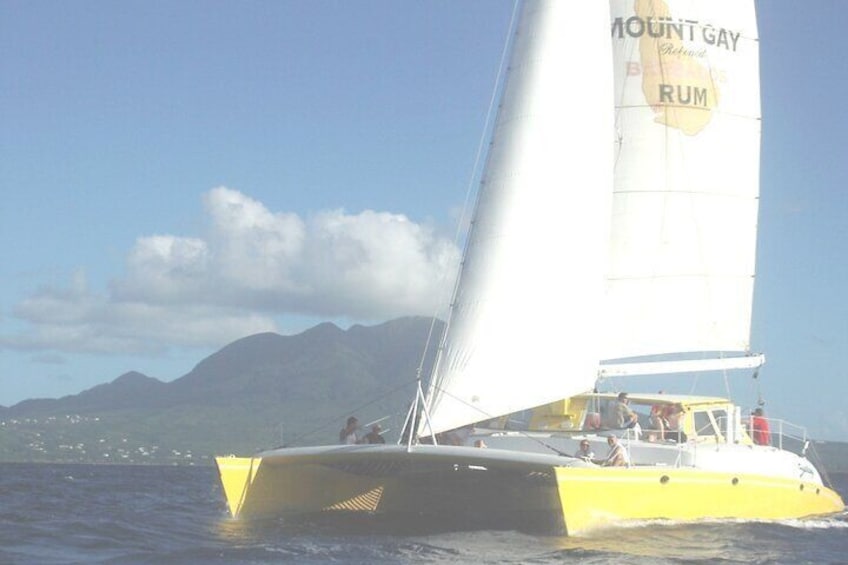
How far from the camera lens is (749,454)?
23.3 metres

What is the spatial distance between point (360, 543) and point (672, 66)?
12.7 m

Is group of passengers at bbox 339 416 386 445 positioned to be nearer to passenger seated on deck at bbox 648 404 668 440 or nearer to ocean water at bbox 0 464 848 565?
ocean water at bbox 0 464 848 565

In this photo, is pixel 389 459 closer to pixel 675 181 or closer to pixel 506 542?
pixel 506 542

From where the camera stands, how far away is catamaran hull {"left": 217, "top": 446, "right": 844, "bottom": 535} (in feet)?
63.1

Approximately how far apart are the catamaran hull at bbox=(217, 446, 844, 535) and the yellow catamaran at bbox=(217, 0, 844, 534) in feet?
0.13

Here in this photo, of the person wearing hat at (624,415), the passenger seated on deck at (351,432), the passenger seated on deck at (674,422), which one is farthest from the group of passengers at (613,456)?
the passenger seated on deck at (351,432)

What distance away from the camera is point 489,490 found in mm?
22156

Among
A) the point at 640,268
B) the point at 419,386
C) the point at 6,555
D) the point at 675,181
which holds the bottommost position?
Answer: the point at 6,555

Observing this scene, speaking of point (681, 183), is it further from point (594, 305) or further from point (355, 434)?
point (355, 434)

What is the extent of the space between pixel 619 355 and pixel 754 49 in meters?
7.65

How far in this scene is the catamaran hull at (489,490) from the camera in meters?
19.2

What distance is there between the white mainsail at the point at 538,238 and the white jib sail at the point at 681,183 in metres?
3.02

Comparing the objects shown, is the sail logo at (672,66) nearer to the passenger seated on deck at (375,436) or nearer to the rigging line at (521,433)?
the rigging line at (521,433)

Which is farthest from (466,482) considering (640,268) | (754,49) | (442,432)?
(754,49)
